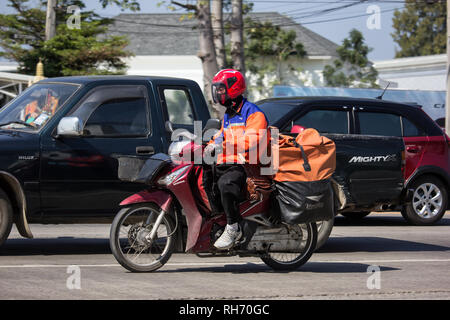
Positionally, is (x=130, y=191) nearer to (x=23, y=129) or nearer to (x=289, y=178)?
(x=23, y=129)

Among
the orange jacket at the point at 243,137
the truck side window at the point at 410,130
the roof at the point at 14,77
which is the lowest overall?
the truck side window at the point at 410,130

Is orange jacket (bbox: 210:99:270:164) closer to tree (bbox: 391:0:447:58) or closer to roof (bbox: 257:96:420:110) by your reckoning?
roof (bbox: 257:96:420:110)

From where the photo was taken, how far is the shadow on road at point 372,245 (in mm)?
10206

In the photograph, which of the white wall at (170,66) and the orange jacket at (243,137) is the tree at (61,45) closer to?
the white wall at (170,66)

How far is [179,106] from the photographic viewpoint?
9.83 meters

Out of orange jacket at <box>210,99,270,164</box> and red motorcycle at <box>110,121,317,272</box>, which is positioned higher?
orange jacket at <box>210,99,270,164</box>

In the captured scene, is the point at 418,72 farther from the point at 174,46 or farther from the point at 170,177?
the point at 170,177

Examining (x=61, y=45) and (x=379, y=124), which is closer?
(x=379, y=124)

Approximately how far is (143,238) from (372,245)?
408 centimetres

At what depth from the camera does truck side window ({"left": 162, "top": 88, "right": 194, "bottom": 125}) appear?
9680 mm

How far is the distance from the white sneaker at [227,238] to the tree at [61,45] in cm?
2819

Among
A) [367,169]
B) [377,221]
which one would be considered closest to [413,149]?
[367,169]
